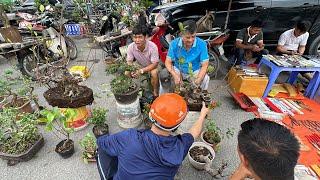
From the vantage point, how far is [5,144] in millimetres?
2559

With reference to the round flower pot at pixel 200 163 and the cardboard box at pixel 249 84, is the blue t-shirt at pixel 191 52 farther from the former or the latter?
the round flower pot at pixel 200 163

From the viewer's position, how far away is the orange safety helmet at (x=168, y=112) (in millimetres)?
1410

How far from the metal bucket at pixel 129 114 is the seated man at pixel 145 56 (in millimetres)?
533

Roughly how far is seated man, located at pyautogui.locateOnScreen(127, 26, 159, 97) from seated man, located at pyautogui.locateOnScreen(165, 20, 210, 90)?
297 mm

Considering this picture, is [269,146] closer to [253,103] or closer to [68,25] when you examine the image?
[253,103]

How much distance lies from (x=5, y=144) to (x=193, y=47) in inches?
104

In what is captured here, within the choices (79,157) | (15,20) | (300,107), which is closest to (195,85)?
(79,157)

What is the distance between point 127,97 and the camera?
2789 millimetres

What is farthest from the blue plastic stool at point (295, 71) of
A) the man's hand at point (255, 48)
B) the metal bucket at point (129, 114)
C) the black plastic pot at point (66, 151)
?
the black plastic pot at point (66, 151)

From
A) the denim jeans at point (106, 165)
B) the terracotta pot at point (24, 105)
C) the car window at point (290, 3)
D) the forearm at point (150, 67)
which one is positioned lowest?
the terracotta pot at point (24, 105)

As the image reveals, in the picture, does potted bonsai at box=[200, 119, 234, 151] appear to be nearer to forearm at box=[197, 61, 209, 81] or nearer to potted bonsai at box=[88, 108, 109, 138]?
forearm at box=[197, 61, 209, 81]

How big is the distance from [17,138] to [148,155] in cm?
197

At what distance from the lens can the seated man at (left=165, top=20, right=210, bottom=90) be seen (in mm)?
2941

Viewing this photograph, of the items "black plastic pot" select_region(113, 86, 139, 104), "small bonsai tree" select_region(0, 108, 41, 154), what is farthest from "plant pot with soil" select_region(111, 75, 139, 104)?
"small bonsai tree" select_region(0, 108, 41, 154)
